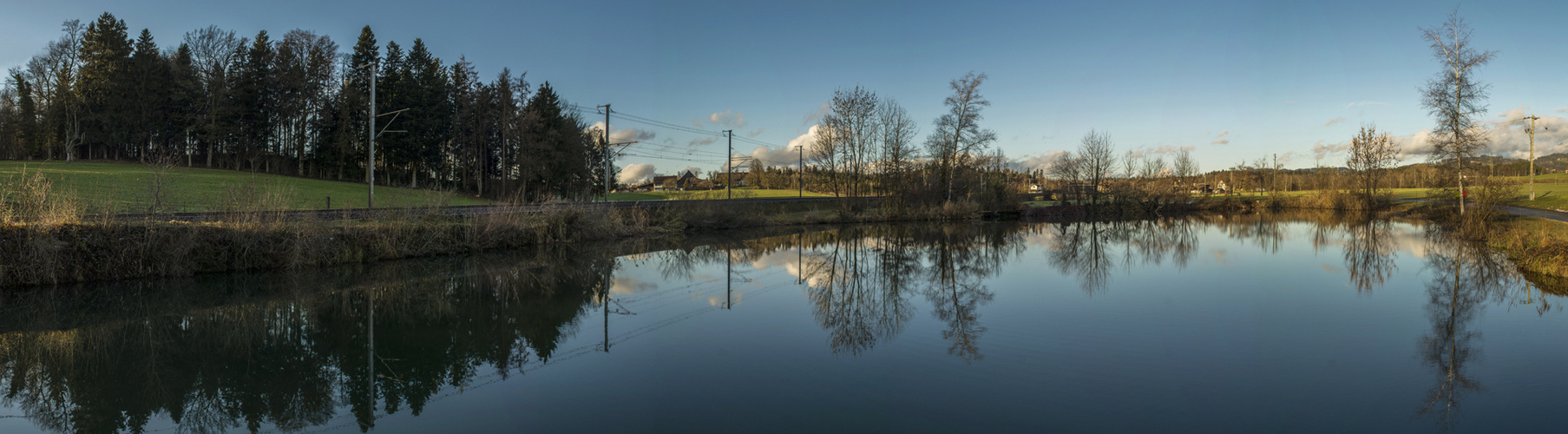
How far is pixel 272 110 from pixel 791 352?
47.7m

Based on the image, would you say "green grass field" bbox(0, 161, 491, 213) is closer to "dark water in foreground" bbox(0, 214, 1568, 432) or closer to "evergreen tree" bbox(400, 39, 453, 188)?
"evergreen tree" bbox(400, 39, 453, 188)

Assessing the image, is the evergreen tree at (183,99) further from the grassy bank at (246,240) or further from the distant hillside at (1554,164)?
the distant hillside at (1554,164)

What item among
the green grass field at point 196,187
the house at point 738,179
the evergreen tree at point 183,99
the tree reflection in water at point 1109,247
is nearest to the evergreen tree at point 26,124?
the evergreen tree at point 183,99

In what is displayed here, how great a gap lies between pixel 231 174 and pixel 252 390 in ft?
130

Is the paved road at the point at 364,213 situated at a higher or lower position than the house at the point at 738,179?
lower

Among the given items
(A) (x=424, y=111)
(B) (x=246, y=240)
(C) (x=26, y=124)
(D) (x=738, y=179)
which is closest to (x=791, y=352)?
(B) (x=246, y=240)

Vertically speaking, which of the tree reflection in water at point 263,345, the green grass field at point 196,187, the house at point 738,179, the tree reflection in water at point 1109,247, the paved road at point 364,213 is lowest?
the tree reflection in water at point 263,345

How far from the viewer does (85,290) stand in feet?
33.7

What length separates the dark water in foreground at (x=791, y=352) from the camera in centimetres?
481

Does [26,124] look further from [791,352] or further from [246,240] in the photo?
[791,352]

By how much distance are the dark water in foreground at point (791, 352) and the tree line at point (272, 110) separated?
96.5 ft

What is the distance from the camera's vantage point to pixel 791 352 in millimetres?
6789

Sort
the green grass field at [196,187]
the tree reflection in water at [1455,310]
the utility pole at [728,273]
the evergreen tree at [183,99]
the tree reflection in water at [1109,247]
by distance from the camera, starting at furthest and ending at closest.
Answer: the evergreen tree at [183,99], the green grass field at [196,187], the tree reflection in water at [1109,247], the utility pole at [728,273], the tree reflection in water at [1455,310]

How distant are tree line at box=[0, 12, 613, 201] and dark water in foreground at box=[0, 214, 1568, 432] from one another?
29402 millimetres
